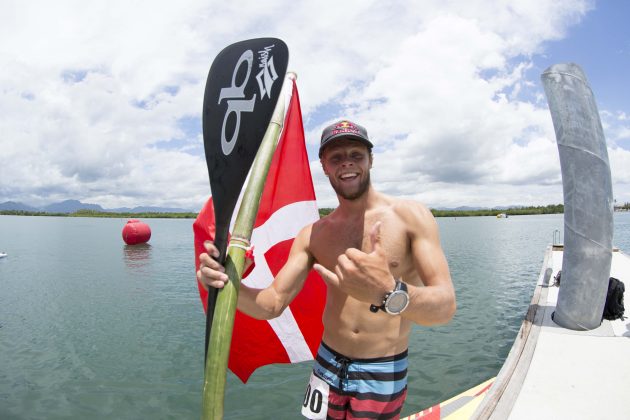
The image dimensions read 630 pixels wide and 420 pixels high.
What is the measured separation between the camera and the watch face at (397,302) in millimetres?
1740

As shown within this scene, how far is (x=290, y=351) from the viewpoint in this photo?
158 inches

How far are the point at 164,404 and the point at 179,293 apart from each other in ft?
30.5

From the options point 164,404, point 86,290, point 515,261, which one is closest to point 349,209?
point 164,404

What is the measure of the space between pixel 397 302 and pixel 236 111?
4.29ft

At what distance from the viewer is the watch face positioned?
1740mm

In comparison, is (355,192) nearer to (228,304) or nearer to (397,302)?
(397,302)

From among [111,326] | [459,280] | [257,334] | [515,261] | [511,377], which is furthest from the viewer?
[515,261]

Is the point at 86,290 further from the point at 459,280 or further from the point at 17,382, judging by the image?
the point at 459,280

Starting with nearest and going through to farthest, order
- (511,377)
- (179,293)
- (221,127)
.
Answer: (221,127) → (511,377) → (179,293)

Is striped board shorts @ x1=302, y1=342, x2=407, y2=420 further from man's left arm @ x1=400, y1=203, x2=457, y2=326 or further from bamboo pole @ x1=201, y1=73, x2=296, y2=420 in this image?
bamboo pole @ x1=201, y1=73, x2=296, y2=420

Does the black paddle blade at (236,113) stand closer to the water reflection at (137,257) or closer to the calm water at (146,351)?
the calm water at (146,351)

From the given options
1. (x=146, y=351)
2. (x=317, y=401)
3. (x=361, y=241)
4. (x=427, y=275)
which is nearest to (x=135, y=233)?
(x=146, y=351)

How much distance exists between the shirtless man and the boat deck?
1.82 metres

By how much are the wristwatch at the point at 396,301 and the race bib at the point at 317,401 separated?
1.12 meters
